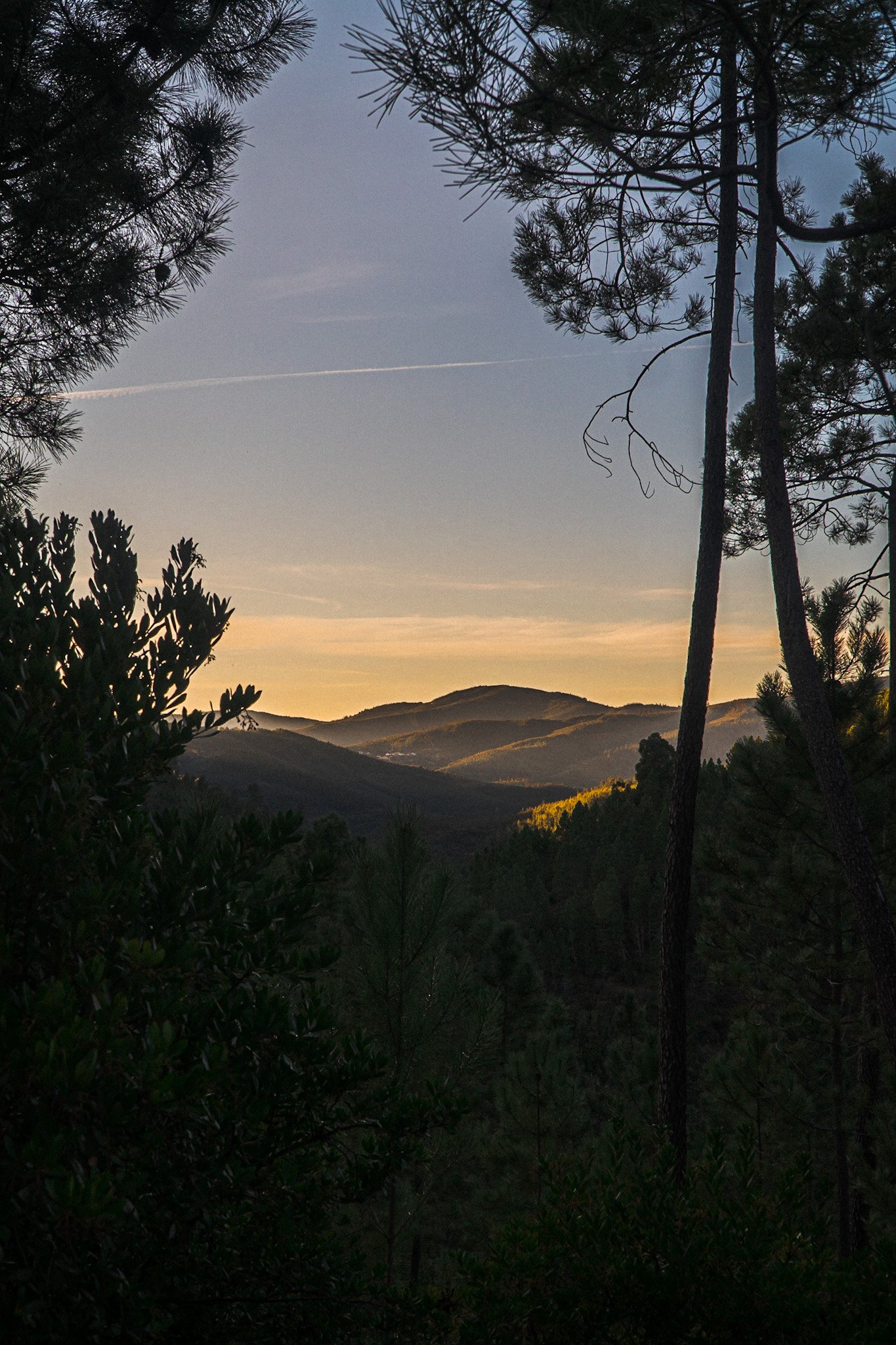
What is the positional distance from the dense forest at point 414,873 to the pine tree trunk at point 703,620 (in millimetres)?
38

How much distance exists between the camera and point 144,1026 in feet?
9.89

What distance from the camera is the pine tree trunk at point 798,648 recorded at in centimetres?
627

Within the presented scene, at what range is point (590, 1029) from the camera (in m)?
42.7

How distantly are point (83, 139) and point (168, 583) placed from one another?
6071 millimetres

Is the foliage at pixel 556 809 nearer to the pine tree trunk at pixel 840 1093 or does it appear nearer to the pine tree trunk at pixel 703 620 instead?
the pine tree trunk at pixel 840 1093

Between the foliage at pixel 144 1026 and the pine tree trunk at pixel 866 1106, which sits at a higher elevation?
the foliage at pixel 144 1026

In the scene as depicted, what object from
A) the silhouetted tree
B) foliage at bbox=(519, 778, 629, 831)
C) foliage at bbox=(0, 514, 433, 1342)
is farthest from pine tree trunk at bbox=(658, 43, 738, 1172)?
foliage at bbox=(519, 778, 629, 831)

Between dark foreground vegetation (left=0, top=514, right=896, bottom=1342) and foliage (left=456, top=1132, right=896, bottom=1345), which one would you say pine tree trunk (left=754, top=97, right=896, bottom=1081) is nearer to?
dark foreground vegetation (left=0, top=514, right=896, bottom=1342)

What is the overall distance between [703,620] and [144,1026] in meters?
5.96

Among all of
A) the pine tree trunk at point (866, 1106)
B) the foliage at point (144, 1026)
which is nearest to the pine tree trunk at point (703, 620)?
the foliage at point (144, 1026)

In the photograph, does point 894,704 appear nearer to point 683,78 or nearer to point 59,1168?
point 683,78

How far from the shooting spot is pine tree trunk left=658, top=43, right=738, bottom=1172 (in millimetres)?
7164

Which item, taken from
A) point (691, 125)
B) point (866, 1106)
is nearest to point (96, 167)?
point (691, 125)

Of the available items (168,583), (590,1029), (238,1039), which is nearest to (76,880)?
(238,1039)
